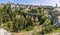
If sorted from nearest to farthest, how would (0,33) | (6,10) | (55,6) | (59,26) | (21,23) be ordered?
(0,33) → (59,26) → (21,23) → (6,10) → (55,6)

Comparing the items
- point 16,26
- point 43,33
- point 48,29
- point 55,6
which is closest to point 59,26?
point 48,29

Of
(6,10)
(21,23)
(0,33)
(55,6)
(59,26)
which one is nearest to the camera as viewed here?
(0,33)

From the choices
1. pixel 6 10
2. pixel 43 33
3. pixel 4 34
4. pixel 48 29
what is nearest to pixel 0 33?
pixel 4 34

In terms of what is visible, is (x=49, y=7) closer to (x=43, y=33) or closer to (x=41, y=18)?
(x=41, y=18)

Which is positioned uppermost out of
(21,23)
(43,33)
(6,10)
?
(6,10)

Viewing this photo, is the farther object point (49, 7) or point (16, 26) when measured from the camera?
point (49, 7)

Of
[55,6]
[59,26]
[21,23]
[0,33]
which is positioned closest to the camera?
[0,33]

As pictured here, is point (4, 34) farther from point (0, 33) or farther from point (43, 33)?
Result: point (43, 33)

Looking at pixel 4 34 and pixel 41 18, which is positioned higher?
pixel 41 18

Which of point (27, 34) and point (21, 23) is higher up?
point (21, 23)
